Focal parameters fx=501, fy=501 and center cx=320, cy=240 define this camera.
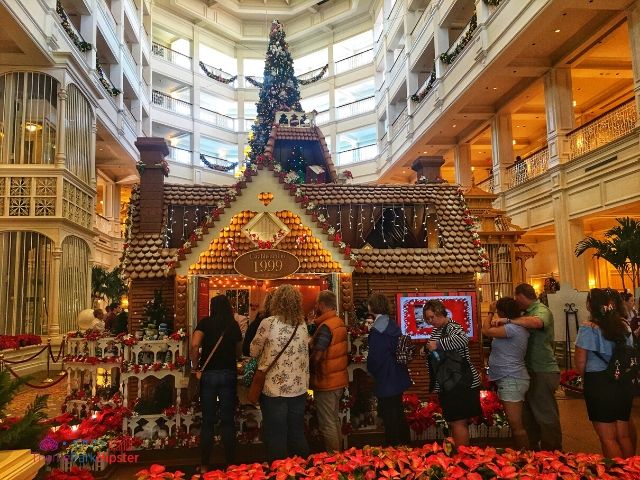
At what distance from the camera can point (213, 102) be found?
29.9m

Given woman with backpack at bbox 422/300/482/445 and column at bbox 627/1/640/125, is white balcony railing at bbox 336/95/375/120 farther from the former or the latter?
A: woman with backpack at bbox 422/300/482/445

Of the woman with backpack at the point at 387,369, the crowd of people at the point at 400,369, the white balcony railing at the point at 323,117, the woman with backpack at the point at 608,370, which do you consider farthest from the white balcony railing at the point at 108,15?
the woman with backpack at the point at 608,370

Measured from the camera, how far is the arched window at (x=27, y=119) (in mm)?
12773

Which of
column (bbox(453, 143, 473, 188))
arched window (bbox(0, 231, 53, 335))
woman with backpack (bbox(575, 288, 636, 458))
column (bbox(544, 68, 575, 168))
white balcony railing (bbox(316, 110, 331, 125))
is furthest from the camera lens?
white balcony railing (bbox(316, 110, 331, 125))

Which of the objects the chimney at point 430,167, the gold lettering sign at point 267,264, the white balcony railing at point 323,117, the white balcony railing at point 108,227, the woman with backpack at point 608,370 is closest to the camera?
the woman with backpack at point 608,370

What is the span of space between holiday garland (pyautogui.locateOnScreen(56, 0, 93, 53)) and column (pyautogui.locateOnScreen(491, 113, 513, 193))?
47.5 ft

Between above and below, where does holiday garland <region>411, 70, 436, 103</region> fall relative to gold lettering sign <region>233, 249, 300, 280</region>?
above

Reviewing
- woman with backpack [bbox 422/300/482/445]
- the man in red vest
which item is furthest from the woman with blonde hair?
woman with backpack [bbox 422/300/482/445]

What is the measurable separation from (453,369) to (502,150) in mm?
15834

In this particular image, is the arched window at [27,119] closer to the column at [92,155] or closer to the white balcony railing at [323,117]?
the column at [92,155]

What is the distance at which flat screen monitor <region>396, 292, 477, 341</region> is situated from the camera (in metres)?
8.12

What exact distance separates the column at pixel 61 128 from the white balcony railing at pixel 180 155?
513 inches

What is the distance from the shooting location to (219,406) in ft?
16.3

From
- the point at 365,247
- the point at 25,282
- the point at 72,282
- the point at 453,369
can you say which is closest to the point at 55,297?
the point at 25,282
